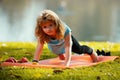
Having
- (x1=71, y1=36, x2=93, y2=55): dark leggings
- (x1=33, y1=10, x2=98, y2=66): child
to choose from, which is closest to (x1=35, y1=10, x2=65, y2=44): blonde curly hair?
(x1=33, y1=10, x2=98, y2=66): child

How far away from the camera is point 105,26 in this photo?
37781mm

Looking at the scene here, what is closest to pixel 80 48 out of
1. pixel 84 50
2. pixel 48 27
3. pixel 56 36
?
pixel 84 50

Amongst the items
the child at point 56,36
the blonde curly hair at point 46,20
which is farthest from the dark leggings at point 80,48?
the blonde curly hair at point 46,20

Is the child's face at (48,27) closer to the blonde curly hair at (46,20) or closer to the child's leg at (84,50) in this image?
the blonde curly hair at (46,20)

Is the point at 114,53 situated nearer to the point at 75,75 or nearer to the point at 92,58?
the point at 92,58

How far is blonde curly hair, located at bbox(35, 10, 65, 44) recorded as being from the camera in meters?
6.27

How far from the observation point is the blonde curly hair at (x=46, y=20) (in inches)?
247

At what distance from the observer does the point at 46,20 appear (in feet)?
20.6

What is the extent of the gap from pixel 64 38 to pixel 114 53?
5.90ft

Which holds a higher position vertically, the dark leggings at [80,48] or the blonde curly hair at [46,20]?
the blonde curly hair at [46,20]

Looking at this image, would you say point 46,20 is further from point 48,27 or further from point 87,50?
point 87,50

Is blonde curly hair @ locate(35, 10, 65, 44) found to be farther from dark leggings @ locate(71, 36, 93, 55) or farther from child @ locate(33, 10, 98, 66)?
dark leggings @ locate(71, 36, 93, 55)

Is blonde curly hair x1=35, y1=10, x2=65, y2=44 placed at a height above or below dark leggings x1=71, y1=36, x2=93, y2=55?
above

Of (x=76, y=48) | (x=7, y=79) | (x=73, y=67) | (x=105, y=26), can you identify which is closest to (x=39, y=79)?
(x=7, y=79)
